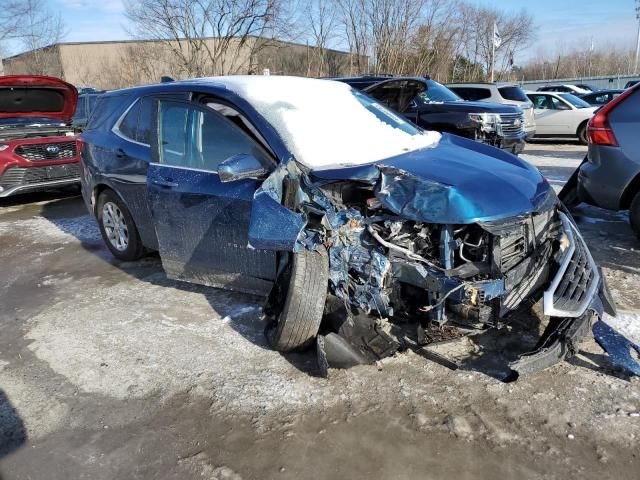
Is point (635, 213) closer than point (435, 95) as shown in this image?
Yes

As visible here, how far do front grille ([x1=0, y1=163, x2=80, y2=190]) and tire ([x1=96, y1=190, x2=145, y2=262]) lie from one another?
268 centimetres

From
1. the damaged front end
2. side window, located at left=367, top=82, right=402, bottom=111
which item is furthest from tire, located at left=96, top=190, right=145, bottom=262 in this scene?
side window, located at left=367, top=82, right=402, bottom=111

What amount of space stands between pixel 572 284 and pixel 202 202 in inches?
100

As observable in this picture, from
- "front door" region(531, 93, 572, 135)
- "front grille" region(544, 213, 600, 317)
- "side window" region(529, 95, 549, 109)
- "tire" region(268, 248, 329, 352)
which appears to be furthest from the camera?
"side window" region(529, 95, 549, 109)

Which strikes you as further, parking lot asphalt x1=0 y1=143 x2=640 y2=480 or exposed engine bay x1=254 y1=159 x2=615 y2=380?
exposed engine bay x1=254 y1=159 x2=615 y2=380

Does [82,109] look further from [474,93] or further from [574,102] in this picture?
[574,102]

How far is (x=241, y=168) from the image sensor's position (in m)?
3.39

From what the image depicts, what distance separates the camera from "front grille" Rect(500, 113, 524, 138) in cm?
899

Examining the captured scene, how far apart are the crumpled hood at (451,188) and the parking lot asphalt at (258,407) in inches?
38.0

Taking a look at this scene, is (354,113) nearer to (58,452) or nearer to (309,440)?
(309,440)

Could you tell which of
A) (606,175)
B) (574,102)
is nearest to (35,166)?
(606,175)

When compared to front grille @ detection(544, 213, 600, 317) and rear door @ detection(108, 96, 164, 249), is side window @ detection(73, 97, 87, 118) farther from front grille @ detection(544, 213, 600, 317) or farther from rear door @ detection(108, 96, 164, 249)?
front grille @ detection(544, 213, 600, 317)

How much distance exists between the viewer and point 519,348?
10.9 ft

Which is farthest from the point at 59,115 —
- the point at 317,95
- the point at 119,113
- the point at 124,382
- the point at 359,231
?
the point at 359,231
